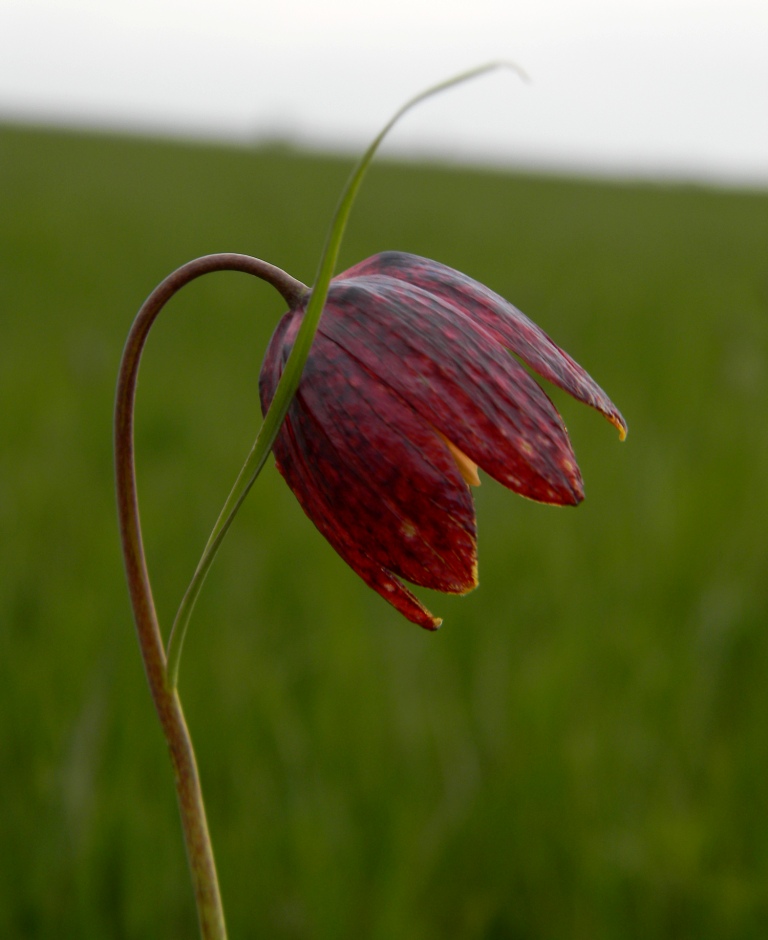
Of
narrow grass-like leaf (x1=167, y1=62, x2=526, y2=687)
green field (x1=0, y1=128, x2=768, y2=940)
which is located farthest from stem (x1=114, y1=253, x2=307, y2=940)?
A: green field (x1=0, y1=128, x2=768, y2=940)

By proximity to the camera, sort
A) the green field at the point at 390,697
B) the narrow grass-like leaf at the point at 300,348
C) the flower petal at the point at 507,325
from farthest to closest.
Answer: the green field at the point at 390,697 < the flower petal at the point at 507,325 < the narrow grass-like leaf at the point at 300,348

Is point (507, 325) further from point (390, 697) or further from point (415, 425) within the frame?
point (390, 697)

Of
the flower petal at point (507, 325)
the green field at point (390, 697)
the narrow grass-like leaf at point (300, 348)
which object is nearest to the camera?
the narrow grass-like leaf at point (300, 348)

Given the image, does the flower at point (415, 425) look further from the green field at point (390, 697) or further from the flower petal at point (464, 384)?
the green field at point (390, 697)

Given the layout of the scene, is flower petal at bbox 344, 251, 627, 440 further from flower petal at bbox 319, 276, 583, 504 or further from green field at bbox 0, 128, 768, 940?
green field at bbox 0, 128, 768, 940

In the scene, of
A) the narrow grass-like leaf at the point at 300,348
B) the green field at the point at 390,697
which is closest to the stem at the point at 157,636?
the narrow grass-like leaf at the point at 300,348

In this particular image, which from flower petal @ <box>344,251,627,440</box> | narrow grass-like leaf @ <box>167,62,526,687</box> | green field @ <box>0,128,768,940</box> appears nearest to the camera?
narrow grass-like leaf @ <box>167,62,526,687</box>

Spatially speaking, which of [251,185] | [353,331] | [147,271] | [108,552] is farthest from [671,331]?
[251,185]

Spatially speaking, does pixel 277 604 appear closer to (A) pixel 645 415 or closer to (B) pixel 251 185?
(A) pixel 645 415
